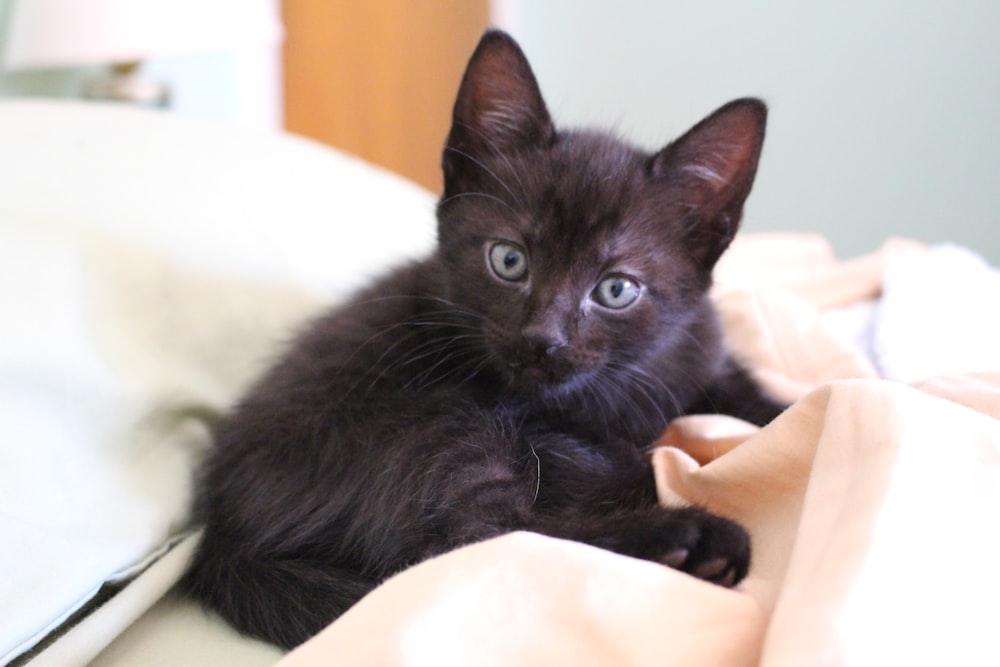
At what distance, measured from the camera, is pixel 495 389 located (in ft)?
3.67

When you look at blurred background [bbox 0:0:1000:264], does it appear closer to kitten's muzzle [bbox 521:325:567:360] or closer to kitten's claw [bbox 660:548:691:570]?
kitten's muzzle [bbox 521:325:567:360]

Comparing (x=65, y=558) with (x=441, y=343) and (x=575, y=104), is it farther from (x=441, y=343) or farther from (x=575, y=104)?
(x=575, y=104)

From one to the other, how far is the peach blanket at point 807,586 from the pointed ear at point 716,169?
0.40m

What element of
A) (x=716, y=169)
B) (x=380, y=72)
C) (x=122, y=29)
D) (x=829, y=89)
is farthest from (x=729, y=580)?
(x=380, y=72)

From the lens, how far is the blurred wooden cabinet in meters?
3.35

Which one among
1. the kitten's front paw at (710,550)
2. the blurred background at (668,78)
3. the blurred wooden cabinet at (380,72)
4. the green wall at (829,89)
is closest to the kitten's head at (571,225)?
the kitten's front paw at (710,550)

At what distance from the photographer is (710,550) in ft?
2.63

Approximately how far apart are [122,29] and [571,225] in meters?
1.64

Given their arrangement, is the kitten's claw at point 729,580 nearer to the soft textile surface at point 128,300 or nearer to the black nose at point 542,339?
the black nose at point 542,339

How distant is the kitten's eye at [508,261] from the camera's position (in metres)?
1.11

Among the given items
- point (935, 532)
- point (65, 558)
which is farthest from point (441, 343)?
point (935, 532)

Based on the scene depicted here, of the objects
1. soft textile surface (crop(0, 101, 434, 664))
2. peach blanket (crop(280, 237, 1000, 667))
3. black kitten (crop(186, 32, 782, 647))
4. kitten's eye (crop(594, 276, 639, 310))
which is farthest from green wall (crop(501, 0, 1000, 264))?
peach blanket (crop(280, 237, 1000, 667))

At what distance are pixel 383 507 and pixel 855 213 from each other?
8.62 ft

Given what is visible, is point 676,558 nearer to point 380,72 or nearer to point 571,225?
point 571,225
